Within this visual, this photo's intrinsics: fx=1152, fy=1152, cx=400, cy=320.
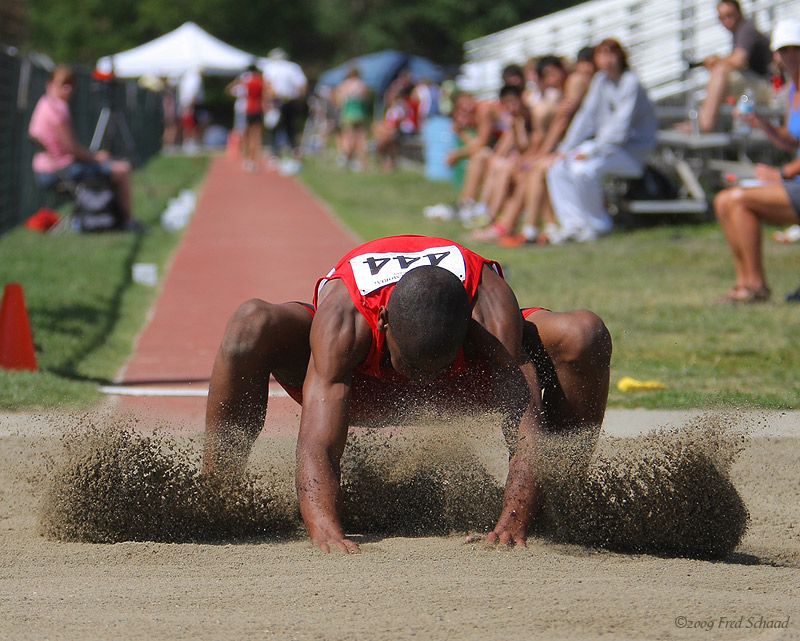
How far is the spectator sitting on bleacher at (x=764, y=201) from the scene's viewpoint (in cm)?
805

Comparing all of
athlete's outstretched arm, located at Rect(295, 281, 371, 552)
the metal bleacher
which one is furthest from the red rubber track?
the metal bleacher

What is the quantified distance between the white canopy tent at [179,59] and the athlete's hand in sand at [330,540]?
29.3 metres

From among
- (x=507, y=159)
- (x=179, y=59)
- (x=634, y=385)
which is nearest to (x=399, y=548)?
(x=634, y=385)

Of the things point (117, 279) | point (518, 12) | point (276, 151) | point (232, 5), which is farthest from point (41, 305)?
point (232, 5)

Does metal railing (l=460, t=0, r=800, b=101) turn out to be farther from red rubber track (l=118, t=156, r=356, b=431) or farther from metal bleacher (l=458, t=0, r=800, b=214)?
red rubber track (l=118, t=156, r=356, b=431)

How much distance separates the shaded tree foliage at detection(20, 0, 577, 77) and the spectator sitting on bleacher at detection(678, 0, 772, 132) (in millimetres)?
37958

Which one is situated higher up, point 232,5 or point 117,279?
point 232,5

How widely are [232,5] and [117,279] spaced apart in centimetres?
4408

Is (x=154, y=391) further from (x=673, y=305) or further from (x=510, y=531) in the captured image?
(x=673, y=305)

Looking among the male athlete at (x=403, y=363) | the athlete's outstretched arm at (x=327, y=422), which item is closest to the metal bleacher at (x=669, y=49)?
the male athlete at (x=403, y=363)

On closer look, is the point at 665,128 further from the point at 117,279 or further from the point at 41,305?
the point at 41,305

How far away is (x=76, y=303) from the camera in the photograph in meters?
8.67

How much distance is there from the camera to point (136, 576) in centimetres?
357

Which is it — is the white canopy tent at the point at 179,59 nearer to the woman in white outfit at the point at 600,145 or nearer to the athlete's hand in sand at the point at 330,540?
the woman in white outfit at the point at 600,145
